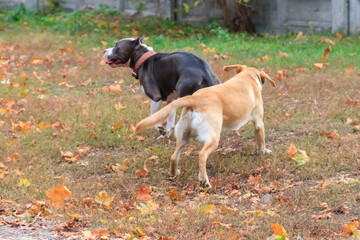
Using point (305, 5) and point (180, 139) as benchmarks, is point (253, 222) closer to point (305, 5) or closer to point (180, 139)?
point (180, 139)

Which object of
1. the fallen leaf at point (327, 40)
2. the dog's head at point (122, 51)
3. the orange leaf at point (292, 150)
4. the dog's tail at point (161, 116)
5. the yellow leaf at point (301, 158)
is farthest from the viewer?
the fallen leaf at point (327, 40)

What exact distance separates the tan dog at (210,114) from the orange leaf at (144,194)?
1.73ft

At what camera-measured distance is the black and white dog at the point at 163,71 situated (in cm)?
674

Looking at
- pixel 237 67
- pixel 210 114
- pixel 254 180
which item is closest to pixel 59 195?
pixel 210 114

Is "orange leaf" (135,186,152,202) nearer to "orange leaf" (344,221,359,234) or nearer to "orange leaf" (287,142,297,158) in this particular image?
"orange leaf" (287,142,297,158)

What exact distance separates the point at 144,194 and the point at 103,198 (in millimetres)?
386

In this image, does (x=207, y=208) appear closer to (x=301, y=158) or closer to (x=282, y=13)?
(x=301, y=158)

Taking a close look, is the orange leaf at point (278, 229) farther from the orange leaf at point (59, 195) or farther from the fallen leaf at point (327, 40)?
the fallen leaf at point (327, 40)

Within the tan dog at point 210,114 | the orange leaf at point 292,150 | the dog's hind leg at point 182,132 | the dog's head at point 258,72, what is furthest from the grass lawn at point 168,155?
the dog's head at point 258,72

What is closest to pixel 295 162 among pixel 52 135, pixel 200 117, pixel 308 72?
pixel 200 117

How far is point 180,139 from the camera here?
18.9 feet

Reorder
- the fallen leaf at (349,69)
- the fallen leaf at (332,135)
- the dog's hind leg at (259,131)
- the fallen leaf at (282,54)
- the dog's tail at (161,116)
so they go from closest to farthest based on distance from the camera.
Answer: the dog's tail at (161,116)
the dog's hind leg at (259,131)
the fallen leaf at (332,135)
the fallen leaf at (349,69)
the fallen leaf at (282,54)

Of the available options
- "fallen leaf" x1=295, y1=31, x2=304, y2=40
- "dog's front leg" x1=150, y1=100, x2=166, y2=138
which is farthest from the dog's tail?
"fallen leaf" x1=295, y1=31, x2=304, y2=40

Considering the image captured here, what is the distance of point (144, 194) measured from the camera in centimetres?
535
